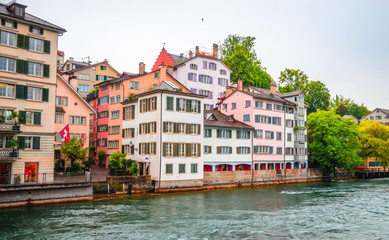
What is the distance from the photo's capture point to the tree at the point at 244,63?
83.8m

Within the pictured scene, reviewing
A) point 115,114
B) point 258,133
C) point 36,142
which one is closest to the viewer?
point 36,142

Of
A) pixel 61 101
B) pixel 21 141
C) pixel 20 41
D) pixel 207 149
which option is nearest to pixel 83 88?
pixel 61 101

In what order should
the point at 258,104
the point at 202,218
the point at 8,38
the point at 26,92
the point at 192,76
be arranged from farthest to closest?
the point at 192,76, the point at 258,104, the point at 26,92, the point at 8,38, the point at 202,218

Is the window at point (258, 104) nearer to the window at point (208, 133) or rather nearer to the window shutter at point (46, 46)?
the window at point (208, 133)

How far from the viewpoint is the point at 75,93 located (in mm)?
51562

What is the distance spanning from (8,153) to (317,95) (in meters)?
82.7

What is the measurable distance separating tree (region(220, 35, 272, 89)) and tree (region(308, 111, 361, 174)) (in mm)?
17556

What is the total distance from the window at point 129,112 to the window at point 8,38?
19324 mm

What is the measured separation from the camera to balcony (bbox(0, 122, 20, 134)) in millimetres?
35200

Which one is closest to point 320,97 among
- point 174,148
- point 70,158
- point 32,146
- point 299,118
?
point 299,118

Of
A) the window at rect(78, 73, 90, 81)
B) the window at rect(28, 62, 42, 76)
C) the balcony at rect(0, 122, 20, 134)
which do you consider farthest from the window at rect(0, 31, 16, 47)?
the window at rect(78, 73, 90, 81)

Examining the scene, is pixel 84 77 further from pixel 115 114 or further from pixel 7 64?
pixel 7 64

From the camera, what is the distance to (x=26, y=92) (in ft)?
125

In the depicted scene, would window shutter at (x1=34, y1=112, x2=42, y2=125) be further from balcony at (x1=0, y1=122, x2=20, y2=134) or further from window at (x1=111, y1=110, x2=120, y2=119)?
window at (x1=111, y1=110, x2=120, y2=119)
